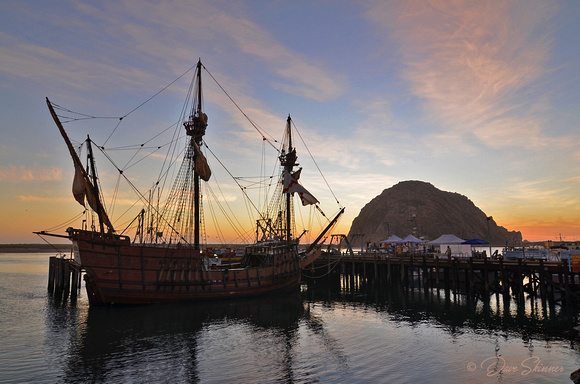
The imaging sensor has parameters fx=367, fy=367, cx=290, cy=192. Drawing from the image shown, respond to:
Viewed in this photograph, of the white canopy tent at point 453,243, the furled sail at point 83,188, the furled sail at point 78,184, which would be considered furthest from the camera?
the white canopy tent at point 453,243

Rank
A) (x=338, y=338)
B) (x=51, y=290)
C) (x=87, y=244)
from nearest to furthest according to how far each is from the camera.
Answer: (x=338, y=338), (x=87, y=244), (x=51, y=290)

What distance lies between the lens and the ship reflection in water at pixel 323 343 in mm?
16391

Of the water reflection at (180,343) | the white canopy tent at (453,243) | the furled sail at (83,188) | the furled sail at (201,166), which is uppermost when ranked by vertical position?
the furled sail at (201,166)

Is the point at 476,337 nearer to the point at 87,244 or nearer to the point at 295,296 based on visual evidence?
the point at 295,296

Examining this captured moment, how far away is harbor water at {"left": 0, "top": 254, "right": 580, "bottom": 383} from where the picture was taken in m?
16.3

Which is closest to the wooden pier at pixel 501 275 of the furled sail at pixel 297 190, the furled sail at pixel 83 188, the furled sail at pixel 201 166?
the furled sail at pixel 297 190

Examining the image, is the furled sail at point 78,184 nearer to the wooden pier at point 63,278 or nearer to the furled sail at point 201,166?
the furled sail at point 201,166

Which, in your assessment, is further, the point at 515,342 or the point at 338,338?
the point at 338,338

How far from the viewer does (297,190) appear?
154ft

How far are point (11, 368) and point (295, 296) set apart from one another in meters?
28.3

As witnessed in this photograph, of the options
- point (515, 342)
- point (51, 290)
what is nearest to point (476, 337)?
point (515, 342)

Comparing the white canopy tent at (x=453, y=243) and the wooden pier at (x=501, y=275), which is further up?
the white canopy tent at (x=453, y=243)

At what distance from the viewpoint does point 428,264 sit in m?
43.9

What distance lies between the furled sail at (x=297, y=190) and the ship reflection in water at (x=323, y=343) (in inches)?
637
